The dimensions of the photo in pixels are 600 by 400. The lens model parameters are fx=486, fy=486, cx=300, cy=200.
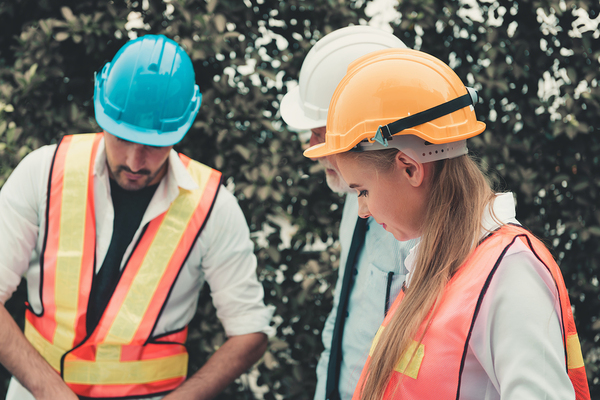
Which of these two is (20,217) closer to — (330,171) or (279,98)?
(330,171)

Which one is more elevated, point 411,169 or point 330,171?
point 411,169

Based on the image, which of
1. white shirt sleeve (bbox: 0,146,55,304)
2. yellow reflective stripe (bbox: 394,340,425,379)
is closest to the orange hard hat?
yellow reflective stripe (bbox: 394,340,425,379)

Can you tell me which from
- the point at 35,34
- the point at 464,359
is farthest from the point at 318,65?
the point at 35,34

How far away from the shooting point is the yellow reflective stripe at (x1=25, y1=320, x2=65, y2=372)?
1.87 metres

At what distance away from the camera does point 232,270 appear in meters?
2.05

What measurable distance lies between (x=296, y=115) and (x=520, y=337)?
4.17ft

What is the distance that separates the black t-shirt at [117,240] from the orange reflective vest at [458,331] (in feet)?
4.03

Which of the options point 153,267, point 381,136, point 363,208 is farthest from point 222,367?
point 381,136

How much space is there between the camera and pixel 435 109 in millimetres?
1144

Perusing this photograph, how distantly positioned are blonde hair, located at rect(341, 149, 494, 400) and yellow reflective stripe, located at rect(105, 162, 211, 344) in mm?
1017

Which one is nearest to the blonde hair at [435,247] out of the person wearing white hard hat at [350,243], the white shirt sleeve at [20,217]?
the person wearing white hard hat at [350,243]

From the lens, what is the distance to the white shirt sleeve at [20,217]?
1858 mm

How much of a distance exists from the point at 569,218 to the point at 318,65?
5.26 feet

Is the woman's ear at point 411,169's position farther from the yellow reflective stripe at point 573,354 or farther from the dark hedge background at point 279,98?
the dark hedge background at point 279,98
